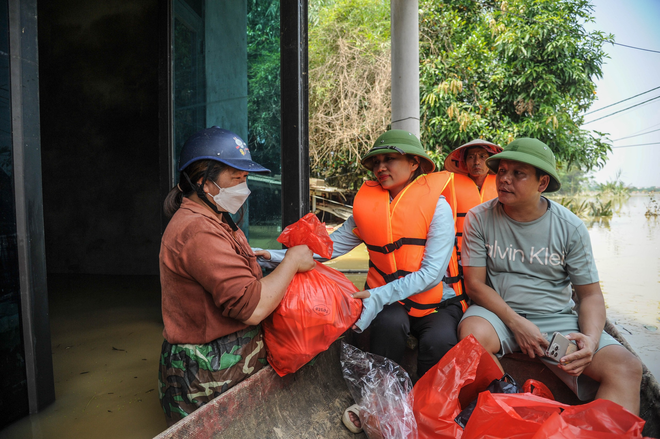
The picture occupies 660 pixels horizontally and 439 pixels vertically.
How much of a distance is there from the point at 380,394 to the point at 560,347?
0.81 metres

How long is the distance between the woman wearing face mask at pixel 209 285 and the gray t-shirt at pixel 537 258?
105 cm

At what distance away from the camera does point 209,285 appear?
150 centimetres

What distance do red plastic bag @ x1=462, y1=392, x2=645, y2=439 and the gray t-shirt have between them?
0.69 meters

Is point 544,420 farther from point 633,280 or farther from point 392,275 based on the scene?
point 633,280

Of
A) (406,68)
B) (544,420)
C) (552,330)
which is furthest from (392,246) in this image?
(406,68)

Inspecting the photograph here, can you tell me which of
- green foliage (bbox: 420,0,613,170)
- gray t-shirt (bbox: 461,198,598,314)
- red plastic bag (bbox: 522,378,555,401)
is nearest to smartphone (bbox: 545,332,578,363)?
red plastic bag (bbox: 522,378,555,401)

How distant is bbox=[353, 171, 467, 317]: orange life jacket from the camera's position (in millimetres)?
2193

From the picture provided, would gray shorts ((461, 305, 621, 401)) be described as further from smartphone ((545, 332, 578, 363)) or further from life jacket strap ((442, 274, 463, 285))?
life jacket strap ((442, 274, 463, 285))

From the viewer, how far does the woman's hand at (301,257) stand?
1799 mm

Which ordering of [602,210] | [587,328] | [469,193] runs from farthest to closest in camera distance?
[602,210], [469,193], [587,328]

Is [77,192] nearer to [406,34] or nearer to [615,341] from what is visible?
[406,34]

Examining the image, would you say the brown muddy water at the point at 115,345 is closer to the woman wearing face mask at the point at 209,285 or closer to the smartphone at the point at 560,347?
the woman wearing face mask at the point at 209,285

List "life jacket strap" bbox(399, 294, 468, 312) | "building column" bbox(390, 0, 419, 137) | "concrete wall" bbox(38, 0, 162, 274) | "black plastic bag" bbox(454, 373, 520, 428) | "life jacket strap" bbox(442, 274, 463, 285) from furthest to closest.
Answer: "concrete wall" bbox(38, 0, 162, 274)
"building column" bbox(390, 0, 419, 137)
"life jacket strap" bbox(442, 274, 463, 285)
"life jacket strap" bbox(399, 294, 468, 312)
"black plastic bag" bbox(454, 373, 520, 428)

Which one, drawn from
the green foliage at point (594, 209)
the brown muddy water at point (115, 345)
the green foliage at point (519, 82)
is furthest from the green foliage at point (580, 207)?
the brown muddy water at point (115, 345)
